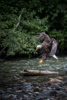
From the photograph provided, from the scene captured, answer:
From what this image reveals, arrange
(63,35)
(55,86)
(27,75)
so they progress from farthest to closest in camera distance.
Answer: (63,35) → (27,75) → (55,86)

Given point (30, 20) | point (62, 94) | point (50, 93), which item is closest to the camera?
point (62, 94)

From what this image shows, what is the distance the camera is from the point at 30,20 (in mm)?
18328

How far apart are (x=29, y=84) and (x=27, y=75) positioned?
1.78 meters

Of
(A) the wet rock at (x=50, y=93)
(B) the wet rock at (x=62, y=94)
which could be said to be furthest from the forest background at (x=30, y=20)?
(B) the wet rock at (x=62, y=94)

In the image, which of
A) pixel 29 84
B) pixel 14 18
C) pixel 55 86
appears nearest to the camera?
pixel 55 86

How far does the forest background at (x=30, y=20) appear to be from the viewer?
14.9m

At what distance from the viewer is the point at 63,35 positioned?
22.7 meters

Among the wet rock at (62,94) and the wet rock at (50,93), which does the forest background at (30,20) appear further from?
the wet rock at (62,94)

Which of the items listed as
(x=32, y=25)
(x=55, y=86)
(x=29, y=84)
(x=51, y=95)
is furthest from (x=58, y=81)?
(x=32, y=25)

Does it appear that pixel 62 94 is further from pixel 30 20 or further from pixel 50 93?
pixel 30 20

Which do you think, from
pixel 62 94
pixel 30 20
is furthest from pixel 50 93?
pixel 30 20

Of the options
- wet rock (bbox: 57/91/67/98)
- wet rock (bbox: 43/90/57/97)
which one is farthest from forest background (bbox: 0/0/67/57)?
wet rock (bbox: 57/91/67/98)

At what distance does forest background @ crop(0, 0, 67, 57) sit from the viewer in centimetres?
1492

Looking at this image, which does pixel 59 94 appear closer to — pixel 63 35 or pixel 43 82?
pixel 43 82
